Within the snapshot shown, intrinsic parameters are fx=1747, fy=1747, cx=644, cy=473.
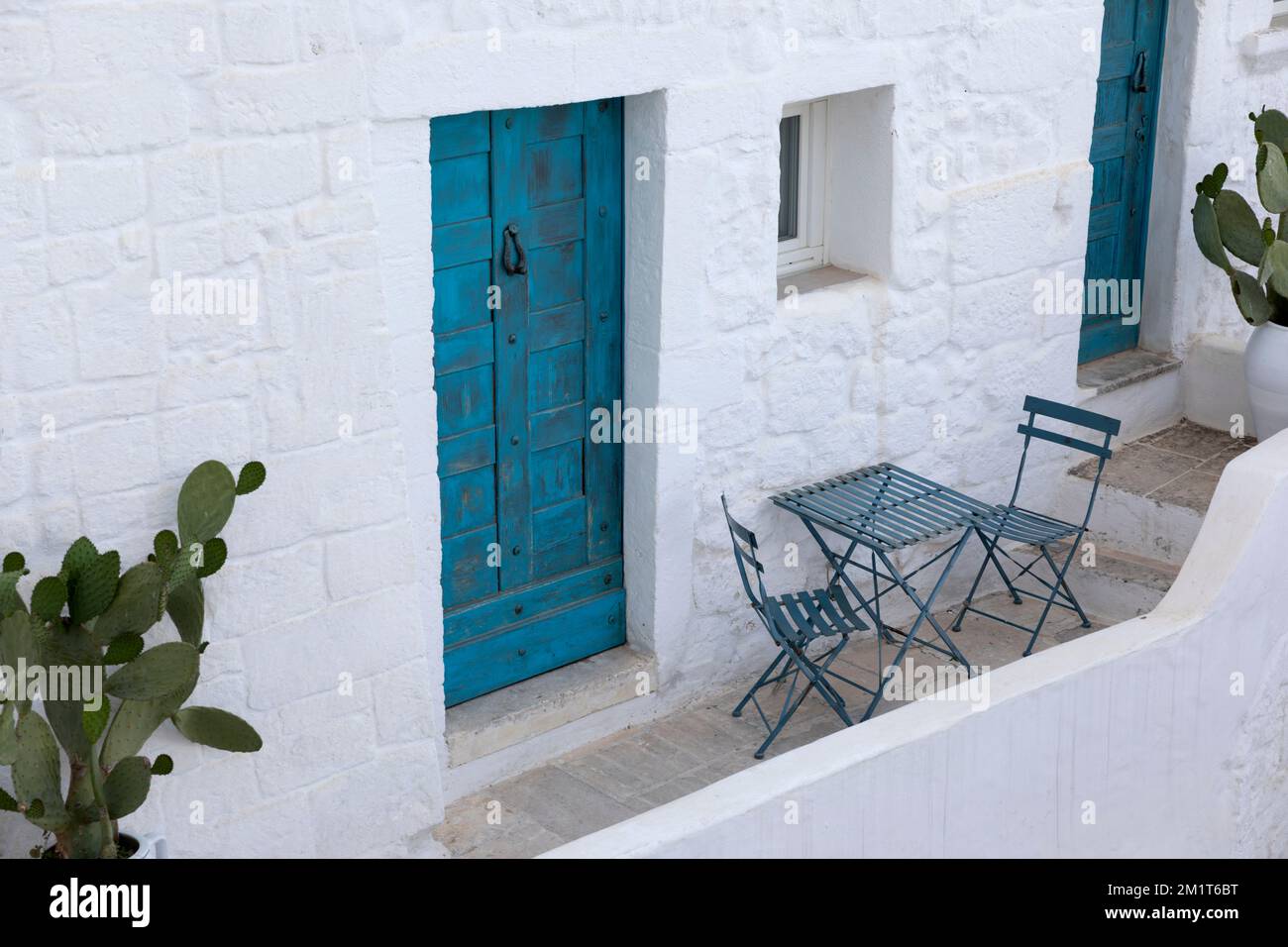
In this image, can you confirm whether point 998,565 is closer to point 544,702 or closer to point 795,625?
point 795,625

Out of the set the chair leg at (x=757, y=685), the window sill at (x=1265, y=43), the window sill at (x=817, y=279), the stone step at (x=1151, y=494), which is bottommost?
the chair leg at (x=757, y=685)

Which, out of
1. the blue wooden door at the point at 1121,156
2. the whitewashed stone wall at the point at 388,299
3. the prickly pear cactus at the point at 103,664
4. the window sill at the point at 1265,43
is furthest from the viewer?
the window sill at the point at 1265,43

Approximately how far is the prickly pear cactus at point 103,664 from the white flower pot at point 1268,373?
478cm

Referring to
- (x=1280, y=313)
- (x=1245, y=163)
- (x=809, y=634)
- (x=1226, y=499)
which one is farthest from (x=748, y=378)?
(x=1245, y=163)

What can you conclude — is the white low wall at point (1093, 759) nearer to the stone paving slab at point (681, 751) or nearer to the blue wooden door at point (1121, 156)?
the stone paving slab at point (681, 751)

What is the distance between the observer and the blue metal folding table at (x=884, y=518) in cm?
621

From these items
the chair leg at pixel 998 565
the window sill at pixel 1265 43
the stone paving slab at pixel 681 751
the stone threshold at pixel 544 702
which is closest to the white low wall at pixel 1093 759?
the stone paving slab at pixel 681 751

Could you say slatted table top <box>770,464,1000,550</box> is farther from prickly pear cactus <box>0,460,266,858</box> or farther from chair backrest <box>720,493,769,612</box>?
prickly pear cactus <box>0,460,266,858</box>

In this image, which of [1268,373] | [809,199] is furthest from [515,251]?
[1268,373]

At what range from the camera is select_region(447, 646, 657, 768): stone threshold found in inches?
231

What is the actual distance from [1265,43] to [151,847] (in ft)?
20.0

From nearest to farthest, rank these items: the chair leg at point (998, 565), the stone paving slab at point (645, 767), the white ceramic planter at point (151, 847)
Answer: the white ceramic planter at point (151, 847) < the stone paving slab at point (645, 767) < the chair leg at point (998, 565)

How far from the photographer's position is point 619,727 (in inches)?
249

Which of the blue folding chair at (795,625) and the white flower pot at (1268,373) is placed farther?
the white flower pot at (1268,373)
